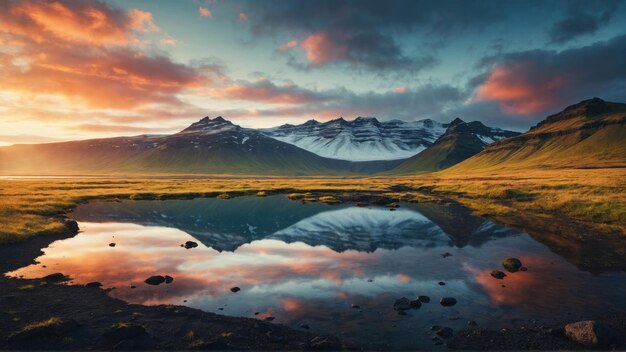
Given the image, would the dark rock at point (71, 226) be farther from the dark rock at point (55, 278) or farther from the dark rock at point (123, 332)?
the dark rock at point (123, 332)

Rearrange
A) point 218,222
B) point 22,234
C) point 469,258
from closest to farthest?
point 469,258
point 22,234
point 218,222

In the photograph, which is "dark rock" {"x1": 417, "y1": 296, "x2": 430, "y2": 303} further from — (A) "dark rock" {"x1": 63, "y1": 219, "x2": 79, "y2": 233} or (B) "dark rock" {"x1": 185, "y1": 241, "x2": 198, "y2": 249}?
(A) "dark rock" {"x1": 63, "y1": 219, "x2": 79, "y2": 233}

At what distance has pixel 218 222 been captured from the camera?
2657 inches

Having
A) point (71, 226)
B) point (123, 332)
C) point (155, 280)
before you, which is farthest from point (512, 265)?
point (71, 226)

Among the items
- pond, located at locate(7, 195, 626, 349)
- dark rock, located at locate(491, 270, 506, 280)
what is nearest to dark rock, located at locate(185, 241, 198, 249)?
A: pond, located at locate(7, 195, 626, 349)

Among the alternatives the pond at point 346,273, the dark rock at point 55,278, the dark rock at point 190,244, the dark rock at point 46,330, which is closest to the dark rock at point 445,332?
the pond at point 346,273

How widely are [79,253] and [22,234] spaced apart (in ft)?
34.4

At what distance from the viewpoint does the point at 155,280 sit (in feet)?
99.3

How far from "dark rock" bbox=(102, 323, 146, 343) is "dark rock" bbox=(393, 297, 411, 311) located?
15.8 meters

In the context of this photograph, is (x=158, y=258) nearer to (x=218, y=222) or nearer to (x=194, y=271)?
(x=194, y=271)

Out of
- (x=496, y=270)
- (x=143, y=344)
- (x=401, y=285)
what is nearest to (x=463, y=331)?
(x=401, y=285)

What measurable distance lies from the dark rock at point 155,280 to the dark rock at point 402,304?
19244 millimetres

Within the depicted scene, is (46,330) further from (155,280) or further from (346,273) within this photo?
(346,273)

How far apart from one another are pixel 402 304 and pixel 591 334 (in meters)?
10.4
